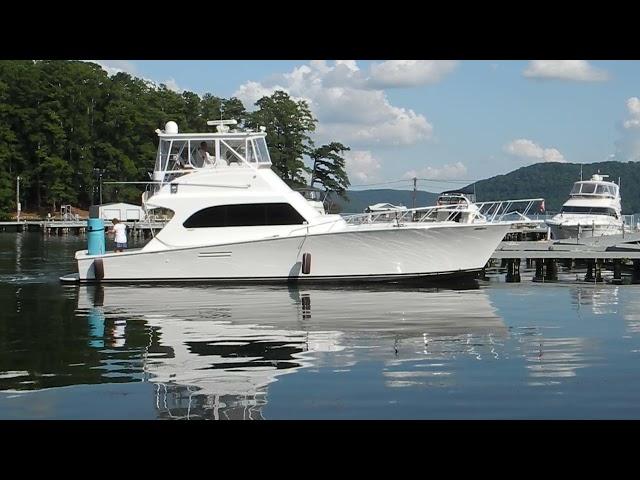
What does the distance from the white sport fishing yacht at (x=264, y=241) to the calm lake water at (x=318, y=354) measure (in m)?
0.96

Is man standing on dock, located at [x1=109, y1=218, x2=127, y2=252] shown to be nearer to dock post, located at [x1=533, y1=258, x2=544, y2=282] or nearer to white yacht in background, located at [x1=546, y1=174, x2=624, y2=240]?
dock post, located at [x1=533, y1=258, x2=544, y2=282]

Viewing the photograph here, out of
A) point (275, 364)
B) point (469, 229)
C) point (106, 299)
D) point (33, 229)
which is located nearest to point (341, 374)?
point (275, 364)

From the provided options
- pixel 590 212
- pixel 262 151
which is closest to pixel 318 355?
pixel 262 151

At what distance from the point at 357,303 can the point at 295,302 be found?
53.7 inches

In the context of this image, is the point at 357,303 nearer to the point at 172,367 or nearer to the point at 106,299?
the point at 106,299

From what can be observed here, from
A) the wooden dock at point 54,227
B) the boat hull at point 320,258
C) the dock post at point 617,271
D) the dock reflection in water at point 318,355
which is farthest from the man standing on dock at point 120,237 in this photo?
the wooden dock at point 54,227

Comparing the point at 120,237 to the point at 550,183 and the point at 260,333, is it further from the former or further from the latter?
the point at 550,183

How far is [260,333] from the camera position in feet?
→ 45.9

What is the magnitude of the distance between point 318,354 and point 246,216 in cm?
1024

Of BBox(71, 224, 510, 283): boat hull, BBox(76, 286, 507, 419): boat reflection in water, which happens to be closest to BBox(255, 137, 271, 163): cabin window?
BBox(71, 224, 510, 283): boat hull

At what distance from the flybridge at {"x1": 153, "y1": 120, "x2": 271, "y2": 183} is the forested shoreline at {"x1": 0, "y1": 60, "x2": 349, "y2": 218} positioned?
5880 cm

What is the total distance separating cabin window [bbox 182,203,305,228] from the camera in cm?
2152

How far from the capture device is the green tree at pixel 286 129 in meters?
84.2
